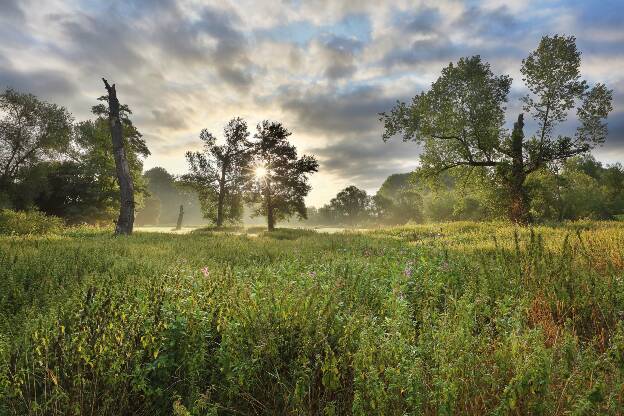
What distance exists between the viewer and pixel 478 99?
71.3 feet

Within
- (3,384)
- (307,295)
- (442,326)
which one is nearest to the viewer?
(3,384)

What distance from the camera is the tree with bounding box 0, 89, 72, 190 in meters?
31.2

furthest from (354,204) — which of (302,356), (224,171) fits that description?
(302,356)

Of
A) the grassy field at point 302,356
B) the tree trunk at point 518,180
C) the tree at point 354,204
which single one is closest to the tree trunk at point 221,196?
the tree trunk at point 518,180

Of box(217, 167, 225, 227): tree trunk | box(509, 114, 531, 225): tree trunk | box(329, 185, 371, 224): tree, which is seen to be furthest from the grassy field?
box(329, 185, 371, 224): tree

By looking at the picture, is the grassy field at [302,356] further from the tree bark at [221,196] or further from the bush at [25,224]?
the tree bark at [221,196]

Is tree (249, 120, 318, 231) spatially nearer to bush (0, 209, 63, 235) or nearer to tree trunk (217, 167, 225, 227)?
tree trunk (217, 167, 225, 227)

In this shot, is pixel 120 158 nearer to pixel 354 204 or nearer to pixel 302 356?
pixel 302 356

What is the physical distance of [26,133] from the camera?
32188mm

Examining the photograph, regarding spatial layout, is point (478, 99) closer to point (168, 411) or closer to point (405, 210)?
point (168, 411)

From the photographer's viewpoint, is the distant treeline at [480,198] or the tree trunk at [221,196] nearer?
the distant treeline at [480,198]

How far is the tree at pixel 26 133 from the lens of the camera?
3120cm

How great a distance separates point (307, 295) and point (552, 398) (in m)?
2.43

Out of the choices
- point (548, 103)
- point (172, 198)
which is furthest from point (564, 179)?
point (172, 198)
